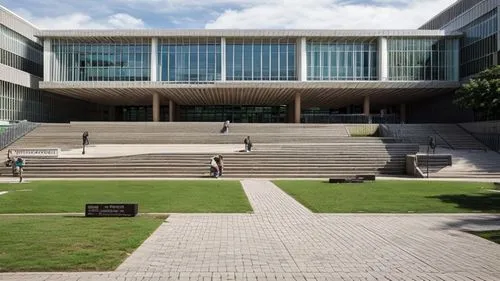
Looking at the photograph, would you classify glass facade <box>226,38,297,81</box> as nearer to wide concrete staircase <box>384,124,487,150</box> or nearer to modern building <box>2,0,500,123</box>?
modern building <box>2,0,500,123</box>

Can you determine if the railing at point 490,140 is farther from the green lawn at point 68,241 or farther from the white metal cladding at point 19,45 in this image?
the white metal cladding at point 19,45

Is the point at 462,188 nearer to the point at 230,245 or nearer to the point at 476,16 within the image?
the point at 230,245

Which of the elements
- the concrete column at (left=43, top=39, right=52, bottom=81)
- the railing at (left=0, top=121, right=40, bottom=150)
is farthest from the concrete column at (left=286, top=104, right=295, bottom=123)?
the railing at (left=0, top=121, right=40, bottom=150)

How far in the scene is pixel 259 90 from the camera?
62781 millimetres

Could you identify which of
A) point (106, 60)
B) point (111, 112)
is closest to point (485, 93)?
point (106, 60)

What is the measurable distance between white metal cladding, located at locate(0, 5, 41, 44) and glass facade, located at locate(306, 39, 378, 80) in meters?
31.3

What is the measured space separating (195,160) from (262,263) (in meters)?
27.2

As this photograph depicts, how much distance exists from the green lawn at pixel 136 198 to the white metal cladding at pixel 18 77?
118 feet

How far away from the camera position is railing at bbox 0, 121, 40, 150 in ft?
148

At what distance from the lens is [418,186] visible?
25422 mm

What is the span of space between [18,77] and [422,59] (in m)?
44.1

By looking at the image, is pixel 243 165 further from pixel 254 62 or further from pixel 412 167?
pixel 254 62

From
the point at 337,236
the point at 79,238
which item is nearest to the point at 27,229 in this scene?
the point at 79,238

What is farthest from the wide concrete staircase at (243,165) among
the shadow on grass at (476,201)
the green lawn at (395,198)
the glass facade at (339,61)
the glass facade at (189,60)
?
the glass facade at (189,60)
